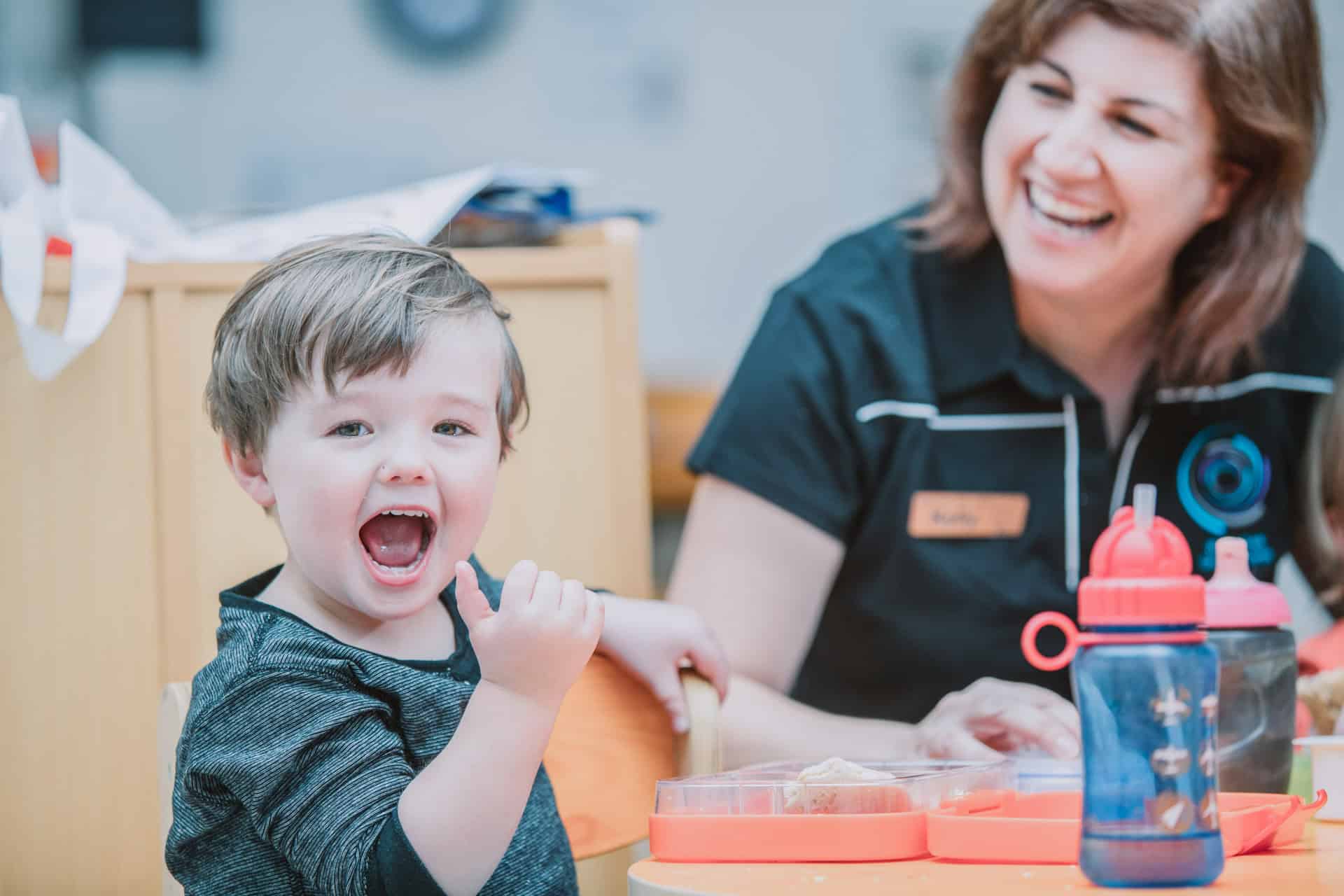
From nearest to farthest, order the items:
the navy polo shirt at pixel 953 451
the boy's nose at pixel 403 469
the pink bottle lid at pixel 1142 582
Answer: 1. the pink bottle lid at pixel 1142 582
2. the boy's nose at pixel 403 469
3. the navy polo shirt at pixel 953 451

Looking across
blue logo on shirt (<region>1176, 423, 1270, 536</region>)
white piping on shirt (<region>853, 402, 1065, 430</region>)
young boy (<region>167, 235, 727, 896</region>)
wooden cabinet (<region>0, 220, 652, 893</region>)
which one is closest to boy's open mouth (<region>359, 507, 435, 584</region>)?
young boy (<region>167, 235, 727, 896</region>)

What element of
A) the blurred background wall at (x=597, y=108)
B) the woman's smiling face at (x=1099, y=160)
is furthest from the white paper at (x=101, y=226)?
the blurred background wall at (x=597, y=108)

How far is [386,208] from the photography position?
5.14 ft

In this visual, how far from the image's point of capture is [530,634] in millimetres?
854

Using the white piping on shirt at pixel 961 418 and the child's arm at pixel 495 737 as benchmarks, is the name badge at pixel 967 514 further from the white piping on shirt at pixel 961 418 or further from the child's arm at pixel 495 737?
the child's arm at pixel 495 737

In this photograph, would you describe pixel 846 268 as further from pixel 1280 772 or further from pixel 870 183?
pixel 870 183

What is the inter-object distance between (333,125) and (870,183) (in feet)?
3.24

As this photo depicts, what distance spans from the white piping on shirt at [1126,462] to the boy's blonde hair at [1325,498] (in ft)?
0.66

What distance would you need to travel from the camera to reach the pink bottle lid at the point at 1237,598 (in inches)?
41.6

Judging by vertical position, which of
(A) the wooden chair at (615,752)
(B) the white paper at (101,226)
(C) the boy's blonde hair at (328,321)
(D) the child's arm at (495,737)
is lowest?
(A) the wooden chair at (615,752)

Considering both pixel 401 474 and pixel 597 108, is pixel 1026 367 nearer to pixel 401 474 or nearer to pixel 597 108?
pixel 401 474

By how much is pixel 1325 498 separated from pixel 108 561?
50.3 inches

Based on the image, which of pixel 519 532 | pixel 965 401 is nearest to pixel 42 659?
pixel 519 532

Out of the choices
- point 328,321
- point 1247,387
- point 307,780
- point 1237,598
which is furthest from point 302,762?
point 1247,387
